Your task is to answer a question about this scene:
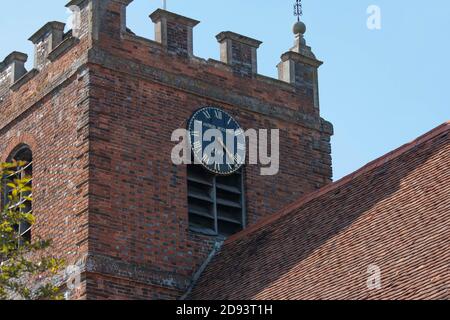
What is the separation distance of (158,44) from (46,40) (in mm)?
2182

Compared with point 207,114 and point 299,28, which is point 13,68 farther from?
point 299,28

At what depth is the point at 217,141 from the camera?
91.7ft

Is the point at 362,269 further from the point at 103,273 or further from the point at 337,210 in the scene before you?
the point at 103,273

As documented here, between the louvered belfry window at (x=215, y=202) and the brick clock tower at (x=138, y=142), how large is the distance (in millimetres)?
23

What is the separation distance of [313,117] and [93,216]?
574 cm

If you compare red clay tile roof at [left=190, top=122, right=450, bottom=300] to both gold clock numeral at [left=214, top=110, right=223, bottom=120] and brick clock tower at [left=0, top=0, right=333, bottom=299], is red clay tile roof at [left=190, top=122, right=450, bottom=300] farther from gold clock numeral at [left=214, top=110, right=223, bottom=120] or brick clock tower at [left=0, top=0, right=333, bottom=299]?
gold clock numeral at [left=214, top=110, right=223, bottom=120]

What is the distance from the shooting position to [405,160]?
80.4 ft

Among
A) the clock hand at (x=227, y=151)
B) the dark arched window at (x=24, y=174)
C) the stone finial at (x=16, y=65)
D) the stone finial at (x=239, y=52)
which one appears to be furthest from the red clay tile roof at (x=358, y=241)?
the stone finial at (x=16, y=65)

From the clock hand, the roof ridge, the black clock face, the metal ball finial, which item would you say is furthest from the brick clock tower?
the roof ridge

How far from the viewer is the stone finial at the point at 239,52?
29.2 metres

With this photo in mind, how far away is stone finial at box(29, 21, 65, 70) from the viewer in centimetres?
2869

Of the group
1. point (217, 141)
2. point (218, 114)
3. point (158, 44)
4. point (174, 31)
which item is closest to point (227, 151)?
point (217, 141)

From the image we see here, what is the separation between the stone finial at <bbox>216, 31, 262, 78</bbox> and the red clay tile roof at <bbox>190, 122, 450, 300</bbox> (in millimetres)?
3624
